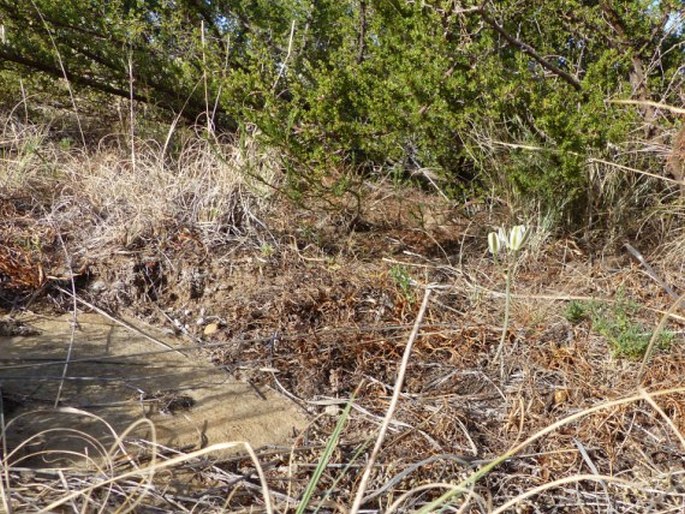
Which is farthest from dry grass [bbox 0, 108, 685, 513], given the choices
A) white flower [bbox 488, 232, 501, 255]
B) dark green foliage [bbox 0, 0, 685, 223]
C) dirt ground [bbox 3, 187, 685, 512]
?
white flower [bbox 488, 232, 501, 255]

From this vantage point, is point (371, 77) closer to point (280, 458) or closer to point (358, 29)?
point (358, 29)

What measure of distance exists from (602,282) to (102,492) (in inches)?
90.5

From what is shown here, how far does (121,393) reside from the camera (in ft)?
8.27

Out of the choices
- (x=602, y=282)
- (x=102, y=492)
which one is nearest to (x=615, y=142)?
(x=602, y=282)

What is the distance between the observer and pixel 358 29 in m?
3.82

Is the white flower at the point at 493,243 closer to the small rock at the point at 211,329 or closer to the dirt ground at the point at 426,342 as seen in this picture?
the dirt ground at the point at 426,342

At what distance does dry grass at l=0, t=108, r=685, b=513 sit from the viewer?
2.10 m

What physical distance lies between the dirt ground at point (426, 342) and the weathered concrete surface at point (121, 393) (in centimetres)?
6

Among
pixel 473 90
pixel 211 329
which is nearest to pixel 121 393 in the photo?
pixel 211 329

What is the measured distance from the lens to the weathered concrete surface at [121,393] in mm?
2295

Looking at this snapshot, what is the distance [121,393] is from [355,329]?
2.93ft

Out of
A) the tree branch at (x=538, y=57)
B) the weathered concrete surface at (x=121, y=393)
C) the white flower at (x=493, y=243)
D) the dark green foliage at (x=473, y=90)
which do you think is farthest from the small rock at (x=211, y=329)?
the tree branch at (x=538, y=57)

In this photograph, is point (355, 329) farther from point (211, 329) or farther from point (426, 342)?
point (211, 329)

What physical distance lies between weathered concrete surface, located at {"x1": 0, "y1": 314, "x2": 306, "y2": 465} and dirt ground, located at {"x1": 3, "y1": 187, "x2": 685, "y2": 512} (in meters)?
0.06
